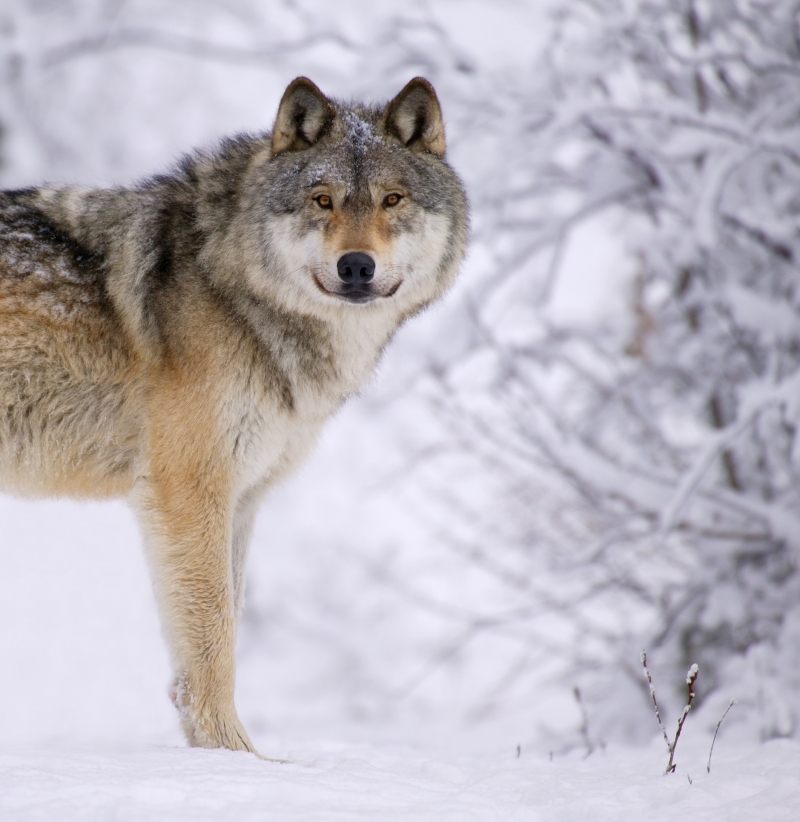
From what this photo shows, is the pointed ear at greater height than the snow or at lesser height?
greater

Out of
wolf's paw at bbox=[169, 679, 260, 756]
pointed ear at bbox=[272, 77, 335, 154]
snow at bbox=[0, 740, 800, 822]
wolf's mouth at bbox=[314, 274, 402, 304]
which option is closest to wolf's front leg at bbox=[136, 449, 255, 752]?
wolf's paw at bbox=[169, 679, 260, 756]

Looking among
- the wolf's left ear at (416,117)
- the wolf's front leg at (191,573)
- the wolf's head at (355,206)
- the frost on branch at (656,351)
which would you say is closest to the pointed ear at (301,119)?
A: the wolf's head at (355,206)

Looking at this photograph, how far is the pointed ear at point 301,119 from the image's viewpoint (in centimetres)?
339

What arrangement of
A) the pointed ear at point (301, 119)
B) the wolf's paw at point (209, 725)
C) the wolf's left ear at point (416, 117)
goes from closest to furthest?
the wolf's paw at point (209, 725) → the pointed ear at point (301, 119) → the wolf's left ear at point (416, 117)

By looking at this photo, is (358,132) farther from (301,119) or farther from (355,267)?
(355,267)

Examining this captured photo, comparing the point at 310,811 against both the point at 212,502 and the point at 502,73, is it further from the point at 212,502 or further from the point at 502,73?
the point at 502,73

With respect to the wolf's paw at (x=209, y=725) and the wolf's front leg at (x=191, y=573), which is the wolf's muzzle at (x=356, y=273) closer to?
the wolf's front leg at (x=191, y=573)

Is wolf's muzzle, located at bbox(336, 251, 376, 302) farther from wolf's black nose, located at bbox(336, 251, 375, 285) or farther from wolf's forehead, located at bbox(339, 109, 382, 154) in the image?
wolf's forehead, located at bbox(339, 109, 382, 154)

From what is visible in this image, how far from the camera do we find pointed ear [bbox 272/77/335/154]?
339 centimetres

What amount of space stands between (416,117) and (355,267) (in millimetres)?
783

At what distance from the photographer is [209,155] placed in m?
3.70

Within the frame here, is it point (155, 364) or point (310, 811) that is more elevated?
point (155, 364)

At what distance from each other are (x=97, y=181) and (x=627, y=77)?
3.86m

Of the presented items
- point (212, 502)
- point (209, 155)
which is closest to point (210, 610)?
point (212, 502)
